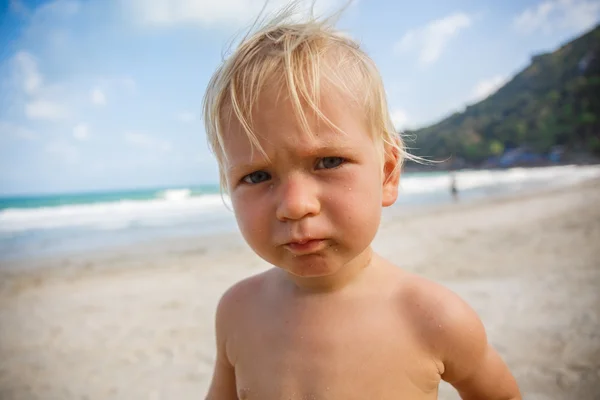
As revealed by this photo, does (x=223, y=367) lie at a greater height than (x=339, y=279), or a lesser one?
lesser

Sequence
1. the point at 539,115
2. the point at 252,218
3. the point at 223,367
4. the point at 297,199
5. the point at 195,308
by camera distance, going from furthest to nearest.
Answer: the point at 539,115, the point at 195,308, the point at 223,367, the point at 252,218, the point at 297,199

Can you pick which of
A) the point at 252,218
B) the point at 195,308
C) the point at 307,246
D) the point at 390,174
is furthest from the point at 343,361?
the point at 195,308

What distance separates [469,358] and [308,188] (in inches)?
28.6

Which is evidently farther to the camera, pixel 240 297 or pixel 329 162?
pixel 240 297

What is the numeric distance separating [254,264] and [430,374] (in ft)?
16.6

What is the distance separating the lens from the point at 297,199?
1003 millimetres

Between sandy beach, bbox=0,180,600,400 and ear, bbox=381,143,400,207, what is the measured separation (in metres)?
1.57

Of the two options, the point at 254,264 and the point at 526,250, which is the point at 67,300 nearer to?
the point at 254,264

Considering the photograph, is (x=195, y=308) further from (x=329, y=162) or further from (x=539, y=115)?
(x=539, y=115)

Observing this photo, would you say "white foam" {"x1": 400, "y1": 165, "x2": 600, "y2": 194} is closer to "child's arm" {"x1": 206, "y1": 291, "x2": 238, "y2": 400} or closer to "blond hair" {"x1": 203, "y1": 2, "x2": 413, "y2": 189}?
"blond hair" {"x1": 203, "y1": 2, "x2": 413, "y2": 189}

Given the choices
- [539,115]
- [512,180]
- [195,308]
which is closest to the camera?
[195,308]

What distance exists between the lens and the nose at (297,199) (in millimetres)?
999

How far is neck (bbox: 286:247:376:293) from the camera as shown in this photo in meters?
1.24

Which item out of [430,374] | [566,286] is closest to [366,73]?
[430,374]
